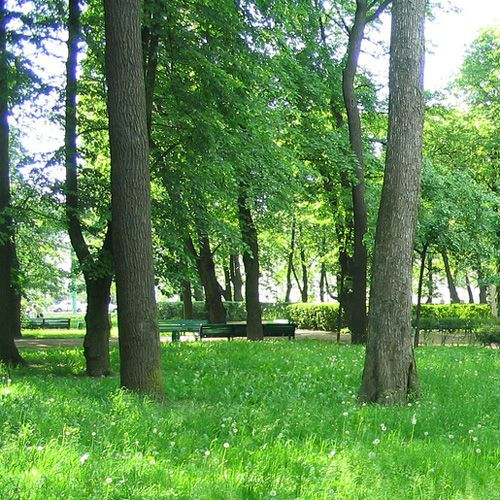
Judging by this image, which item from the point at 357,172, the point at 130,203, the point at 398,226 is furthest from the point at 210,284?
the point at 398,226

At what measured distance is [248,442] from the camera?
210 inches

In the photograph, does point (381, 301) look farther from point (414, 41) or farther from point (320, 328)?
point (320, 328)

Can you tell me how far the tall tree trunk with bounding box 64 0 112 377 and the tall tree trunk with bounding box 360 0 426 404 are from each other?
222 inches

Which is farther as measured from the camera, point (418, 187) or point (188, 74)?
point (188, 74)

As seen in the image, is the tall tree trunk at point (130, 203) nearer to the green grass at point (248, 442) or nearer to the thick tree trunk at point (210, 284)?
the green grass at point (248, 442)

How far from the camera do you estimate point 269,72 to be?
13320mm

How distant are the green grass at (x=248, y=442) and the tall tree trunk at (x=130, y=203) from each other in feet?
2.17

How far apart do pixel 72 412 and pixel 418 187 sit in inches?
209

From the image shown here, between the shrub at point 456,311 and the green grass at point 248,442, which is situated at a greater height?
the shrub at point 456,311

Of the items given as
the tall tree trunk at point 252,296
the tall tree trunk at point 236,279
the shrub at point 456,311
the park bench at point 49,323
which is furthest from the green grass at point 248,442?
the tall tree trunk at point 236,279

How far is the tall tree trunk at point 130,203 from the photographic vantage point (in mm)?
8227

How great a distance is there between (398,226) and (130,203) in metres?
3.52

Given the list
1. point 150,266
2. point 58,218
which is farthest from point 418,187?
point 58,218

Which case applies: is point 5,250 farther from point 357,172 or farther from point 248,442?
point 248,442
